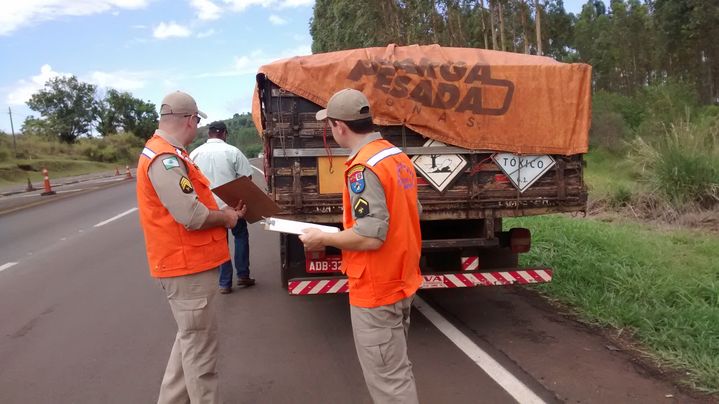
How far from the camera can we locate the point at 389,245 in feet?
8.81

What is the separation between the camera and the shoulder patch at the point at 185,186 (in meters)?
2.95

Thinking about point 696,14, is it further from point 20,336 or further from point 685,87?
point 20,336

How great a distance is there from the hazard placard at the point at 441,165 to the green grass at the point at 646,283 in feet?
5.79

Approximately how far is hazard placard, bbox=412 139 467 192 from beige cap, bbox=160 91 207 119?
2.09 meters

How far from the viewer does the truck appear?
4660 mm

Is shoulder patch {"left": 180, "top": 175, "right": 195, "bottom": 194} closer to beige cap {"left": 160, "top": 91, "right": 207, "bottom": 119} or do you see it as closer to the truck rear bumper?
beige cap {"left": 160, "top": 91, "right": 207, "bottom": 119}

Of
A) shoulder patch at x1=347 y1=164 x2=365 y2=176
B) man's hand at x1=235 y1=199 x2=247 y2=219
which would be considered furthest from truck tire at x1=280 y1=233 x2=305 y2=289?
shoulder patch at x1=347 y1=164 x2=365 y2=176

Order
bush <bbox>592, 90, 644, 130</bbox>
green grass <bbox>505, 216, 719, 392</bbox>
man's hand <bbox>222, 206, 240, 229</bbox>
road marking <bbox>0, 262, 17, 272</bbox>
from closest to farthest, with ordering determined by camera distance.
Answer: man's hand <bbox>222, 206, 240, 229</bbox>, green grass <bbox>505, 216, 719, 392</bbox>, road marking <bbox>0, 262, 17, 272</bbox>, bush <bbox>592, 90, 644, 130</bbox>

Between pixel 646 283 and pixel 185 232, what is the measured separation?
448cm

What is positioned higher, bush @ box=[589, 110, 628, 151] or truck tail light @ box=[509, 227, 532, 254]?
bush @ box=[589, 110, 628, 151]

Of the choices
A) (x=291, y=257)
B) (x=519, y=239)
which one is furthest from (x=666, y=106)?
(x=291, y=257)

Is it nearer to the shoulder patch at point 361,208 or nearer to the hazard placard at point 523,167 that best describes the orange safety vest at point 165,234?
the shoulder patch at point 361,208

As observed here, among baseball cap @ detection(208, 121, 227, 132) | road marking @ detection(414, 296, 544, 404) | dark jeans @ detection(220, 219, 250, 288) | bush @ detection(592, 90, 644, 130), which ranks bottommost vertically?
road marking @ detection(414, 296, 544, 404)

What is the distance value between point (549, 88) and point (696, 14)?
32.1 m
